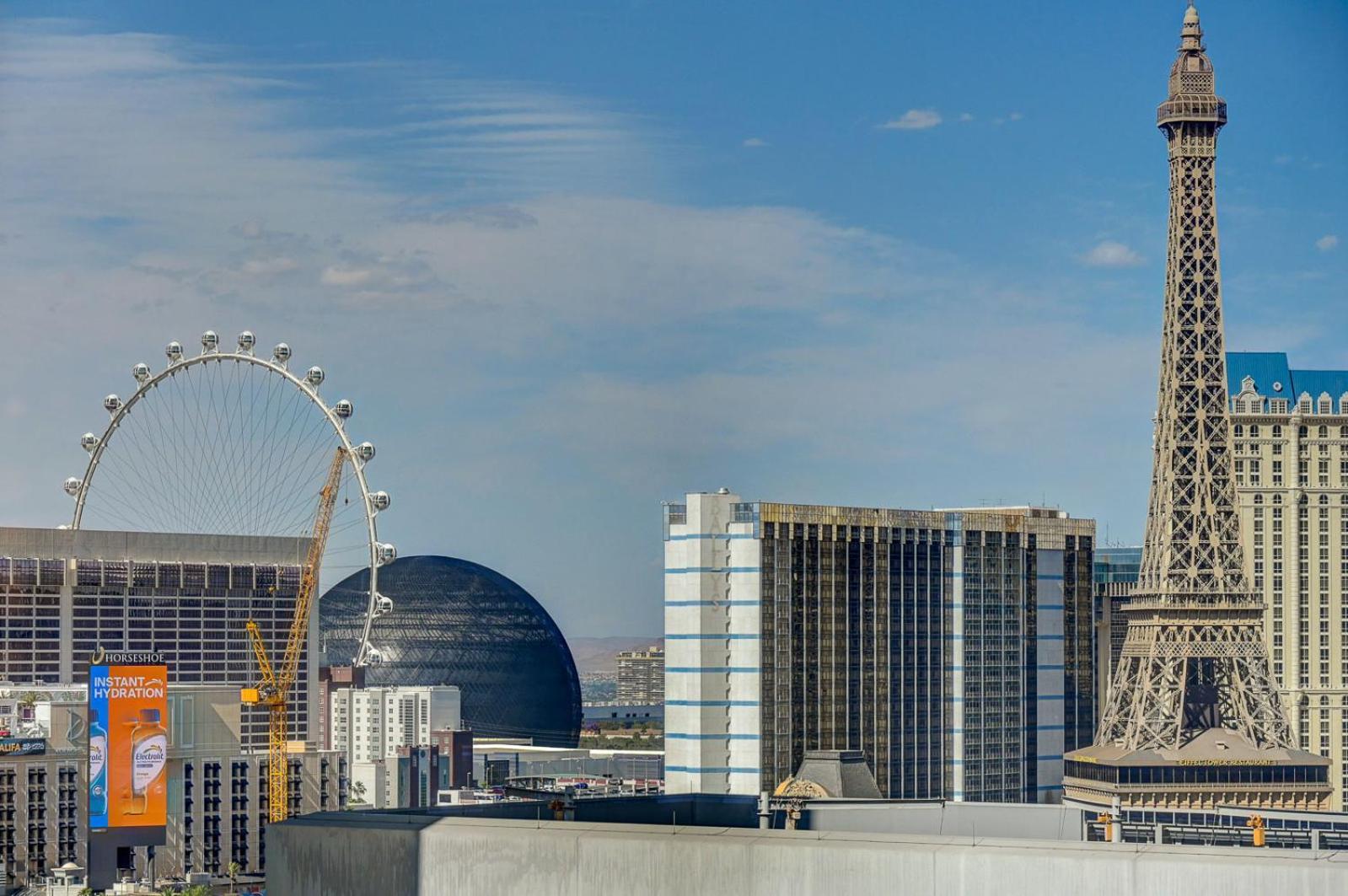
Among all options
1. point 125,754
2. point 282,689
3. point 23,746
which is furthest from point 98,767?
point 282,689

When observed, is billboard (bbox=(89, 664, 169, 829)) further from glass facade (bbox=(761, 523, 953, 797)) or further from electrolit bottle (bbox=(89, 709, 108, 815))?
glass facade (bbox=(761, 523, 953, 797))

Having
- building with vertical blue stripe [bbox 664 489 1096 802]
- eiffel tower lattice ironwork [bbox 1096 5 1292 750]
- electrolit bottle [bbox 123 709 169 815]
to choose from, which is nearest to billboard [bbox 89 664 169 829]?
electrolit bottle [bbox 123 709 169 815]

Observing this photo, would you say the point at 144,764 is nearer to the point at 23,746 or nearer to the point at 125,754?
the point at 125,754

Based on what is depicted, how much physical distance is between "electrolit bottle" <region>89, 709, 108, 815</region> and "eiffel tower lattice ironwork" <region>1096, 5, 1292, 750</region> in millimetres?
68697

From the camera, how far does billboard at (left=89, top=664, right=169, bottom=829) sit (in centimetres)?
14412

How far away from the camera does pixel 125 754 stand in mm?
144875

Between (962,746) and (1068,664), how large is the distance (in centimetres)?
1708

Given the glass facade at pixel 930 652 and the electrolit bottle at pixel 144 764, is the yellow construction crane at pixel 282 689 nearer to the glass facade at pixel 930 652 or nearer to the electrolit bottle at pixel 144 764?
the electrolit bottle at pixel 144 764

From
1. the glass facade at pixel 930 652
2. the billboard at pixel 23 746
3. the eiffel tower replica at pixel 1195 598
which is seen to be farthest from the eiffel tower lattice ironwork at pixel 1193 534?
the billboard at pixel 23 746

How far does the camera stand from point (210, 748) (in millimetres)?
169000

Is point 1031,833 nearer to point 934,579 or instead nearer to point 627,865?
point 627,865

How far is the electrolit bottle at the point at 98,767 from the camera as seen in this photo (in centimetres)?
14338

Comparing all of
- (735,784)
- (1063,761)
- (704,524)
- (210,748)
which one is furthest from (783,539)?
(210,748)

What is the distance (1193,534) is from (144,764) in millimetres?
75245
